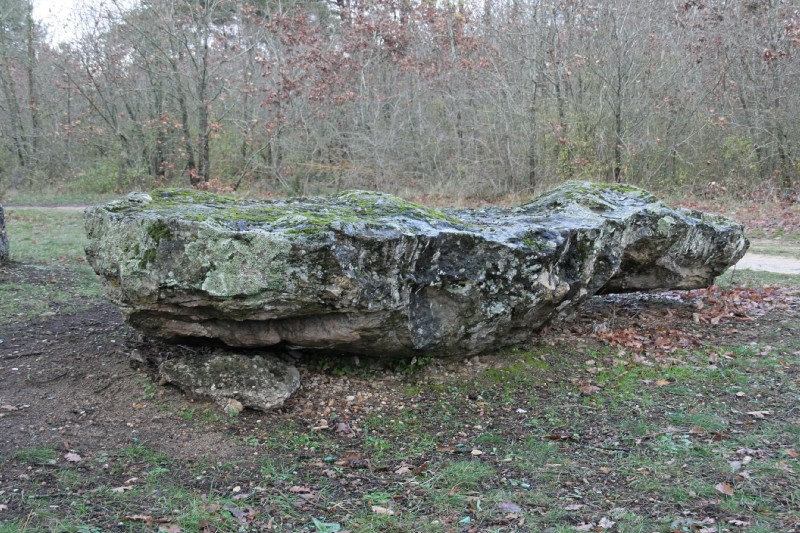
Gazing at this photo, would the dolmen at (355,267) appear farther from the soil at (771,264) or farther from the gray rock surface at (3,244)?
the gray rock surface at (3,244)

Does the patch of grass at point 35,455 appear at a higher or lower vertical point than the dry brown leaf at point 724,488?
higher

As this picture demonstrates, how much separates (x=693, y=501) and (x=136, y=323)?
402 cm

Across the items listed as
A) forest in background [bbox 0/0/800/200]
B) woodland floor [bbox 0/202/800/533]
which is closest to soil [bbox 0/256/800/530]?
woodland floor [bbox 0/202/800/533]

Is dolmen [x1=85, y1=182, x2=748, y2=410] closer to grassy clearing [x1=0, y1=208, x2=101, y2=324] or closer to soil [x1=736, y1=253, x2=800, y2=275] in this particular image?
grassy clearing [x1=0, y1=208, x2=101, y2=324]

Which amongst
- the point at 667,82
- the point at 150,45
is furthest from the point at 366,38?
the point at 667,82

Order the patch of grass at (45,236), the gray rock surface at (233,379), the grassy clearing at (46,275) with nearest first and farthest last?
the gray rock surface at (233,379) < the grassy clearing at (46,275) < the patch of grass at (45,236)

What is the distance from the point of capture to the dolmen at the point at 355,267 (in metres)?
4.68

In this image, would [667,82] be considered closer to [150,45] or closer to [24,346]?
[150,45]

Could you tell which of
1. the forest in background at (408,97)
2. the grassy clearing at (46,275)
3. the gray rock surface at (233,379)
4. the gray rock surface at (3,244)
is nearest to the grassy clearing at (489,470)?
the gray rock surface at (233,379)

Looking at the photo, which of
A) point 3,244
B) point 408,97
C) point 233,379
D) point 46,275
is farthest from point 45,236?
point 408,97

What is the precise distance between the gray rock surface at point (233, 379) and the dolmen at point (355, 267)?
0.17 meters

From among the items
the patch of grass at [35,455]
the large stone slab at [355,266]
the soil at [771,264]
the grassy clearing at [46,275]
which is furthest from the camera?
the soil at [771,264]

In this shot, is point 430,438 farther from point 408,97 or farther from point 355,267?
point 408,97

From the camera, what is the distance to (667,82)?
16.4 meters
